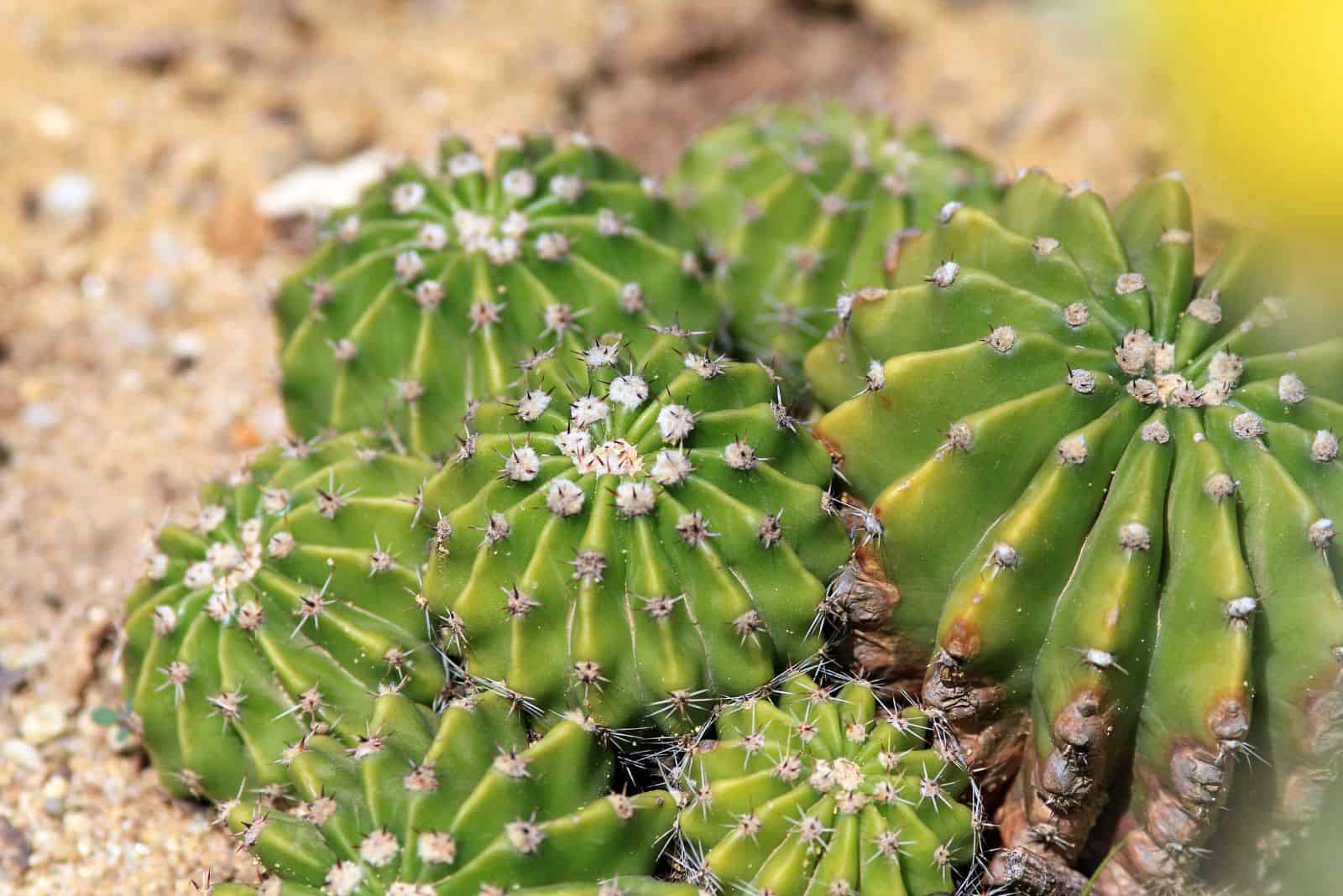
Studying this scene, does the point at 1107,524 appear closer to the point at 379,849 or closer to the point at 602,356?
the point at 602,356

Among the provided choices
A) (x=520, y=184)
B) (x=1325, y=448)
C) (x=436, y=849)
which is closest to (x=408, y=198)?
(x=520, y=184)

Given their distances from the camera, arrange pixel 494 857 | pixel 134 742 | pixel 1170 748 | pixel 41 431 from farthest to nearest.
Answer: pixel 41 431 < pixel 134 742 < pixel 1170 748 < pixel 494 857

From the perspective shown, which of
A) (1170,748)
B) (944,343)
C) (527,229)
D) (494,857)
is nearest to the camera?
(494,857)


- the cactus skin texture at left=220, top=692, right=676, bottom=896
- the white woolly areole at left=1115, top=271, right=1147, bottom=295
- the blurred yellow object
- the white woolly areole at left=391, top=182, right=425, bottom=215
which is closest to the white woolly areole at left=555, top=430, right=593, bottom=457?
the cactus skin texture at left=220, top=692, right=676, bottom=896

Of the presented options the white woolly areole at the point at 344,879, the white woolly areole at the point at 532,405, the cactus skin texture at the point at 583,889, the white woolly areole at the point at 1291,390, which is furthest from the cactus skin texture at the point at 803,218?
the white woolly areole at the point at 344,879

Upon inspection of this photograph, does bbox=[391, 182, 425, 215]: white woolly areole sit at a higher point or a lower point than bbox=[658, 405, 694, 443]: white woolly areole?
higher

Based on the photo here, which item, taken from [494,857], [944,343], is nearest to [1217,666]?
[944,343]

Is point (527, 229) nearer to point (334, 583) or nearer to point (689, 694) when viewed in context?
point (334, 583)

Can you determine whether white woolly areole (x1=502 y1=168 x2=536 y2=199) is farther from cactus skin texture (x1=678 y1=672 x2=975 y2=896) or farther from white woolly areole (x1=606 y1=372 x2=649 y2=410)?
cactus skin texture (x1=678 y1=672 x2=975 y2=896)
